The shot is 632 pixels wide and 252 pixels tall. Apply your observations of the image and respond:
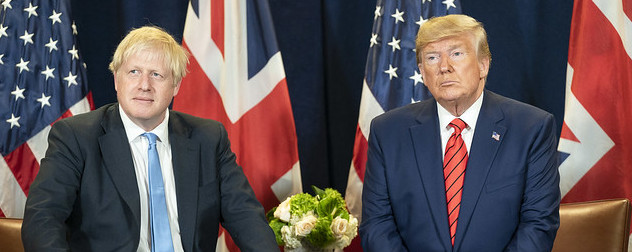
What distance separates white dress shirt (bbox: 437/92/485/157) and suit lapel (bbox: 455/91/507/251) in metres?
0.05

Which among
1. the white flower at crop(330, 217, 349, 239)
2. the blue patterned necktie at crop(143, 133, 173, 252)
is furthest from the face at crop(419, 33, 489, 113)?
the blue patterned necktie at crop(143, 133, 173, 252)

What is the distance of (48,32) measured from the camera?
4.25 m

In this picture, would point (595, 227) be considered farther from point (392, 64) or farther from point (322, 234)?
point (392, 64)

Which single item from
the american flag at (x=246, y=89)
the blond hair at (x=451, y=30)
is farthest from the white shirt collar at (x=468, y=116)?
the american flag at (x=246, y=89)

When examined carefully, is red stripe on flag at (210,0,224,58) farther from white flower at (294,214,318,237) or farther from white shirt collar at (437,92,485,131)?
white shirt collar at (437,92,485,131)

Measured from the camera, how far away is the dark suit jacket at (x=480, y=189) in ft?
10.2

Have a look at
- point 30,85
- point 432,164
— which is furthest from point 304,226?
point 30,85

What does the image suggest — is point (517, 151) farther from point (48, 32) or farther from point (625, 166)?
point (48, 32)

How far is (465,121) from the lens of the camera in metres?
3.25

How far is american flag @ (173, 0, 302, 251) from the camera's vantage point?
4.49 metres

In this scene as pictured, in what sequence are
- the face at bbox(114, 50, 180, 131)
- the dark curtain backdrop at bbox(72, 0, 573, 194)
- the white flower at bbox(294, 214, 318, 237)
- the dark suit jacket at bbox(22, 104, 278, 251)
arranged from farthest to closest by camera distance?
1. the dark curtain backdrop at bbox(72, 0, 573, 194)
2. the white flower at bbox(294, 214, 318, 237)
3. the face at bbox(114, 50, 180, 131)
4. the dark suit jacket at bbox(22, 104, 278, 251)

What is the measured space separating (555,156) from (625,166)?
1171mm

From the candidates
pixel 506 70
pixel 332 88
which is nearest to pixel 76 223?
pixel 332 88

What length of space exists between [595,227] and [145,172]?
225 centimetres
